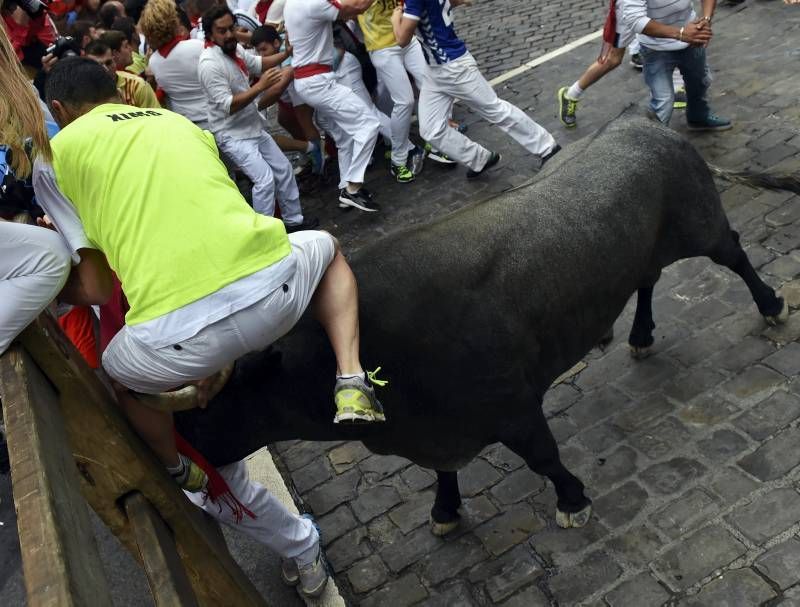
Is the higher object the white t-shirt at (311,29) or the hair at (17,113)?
the hair at (17,113)

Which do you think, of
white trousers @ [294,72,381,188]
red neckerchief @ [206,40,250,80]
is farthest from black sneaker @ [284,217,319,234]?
red neckerchief @ [206,40,250,80]

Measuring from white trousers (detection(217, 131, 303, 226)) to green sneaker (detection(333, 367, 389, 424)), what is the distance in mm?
5213

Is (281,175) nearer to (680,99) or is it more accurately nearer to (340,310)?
(680,99)

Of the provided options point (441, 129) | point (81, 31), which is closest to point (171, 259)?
point (441, 129)

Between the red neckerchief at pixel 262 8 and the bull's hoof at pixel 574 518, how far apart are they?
25.0 ft

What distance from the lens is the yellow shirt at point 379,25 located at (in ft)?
28.9

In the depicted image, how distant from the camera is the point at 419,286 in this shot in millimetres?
3969

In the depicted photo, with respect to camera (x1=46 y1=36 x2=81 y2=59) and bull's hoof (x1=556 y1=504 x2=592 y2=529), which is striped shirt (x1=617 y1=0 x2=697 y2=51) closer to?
bull's hoof (x1=556 y1=504 x2=592 y2=529)

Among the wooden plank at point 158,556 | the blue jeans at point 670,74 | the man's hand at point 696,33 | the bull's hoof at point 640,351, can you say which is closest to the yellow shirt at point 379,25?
the blue jeans at point 670,74

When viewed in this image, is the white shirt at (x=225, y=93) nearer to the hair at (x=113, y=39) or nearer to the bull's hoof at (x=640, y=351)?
the hair at (x=113, y=39)

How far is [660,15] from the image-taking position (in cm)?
729

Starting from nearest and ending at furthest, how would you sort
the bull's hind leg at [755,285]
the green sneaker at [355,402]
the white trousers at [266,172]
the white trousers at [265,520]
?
1. the green sneaker at [355,402]
2. the white trousers at [265,520]
3. the bull's hind leg at [755,285]
4. the white trousers at [266,172]

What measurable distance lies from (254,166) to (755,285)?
4907 mm

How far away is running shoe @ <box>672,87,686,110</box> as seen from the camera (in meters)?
8.55
